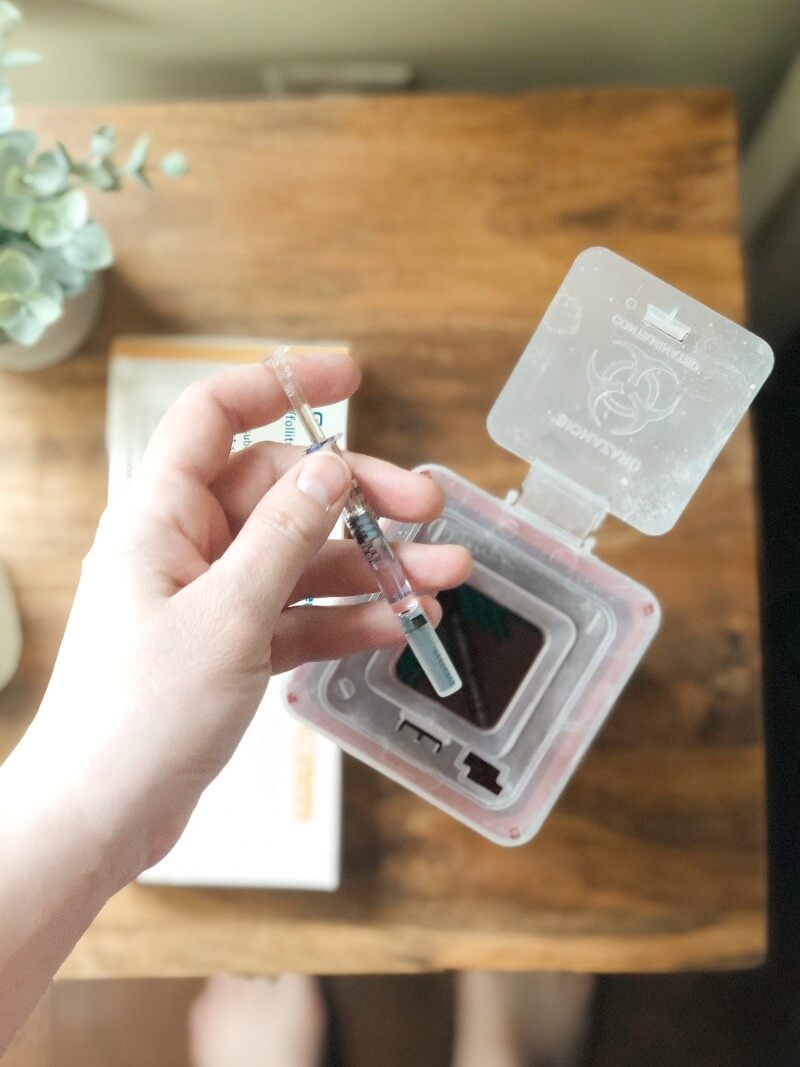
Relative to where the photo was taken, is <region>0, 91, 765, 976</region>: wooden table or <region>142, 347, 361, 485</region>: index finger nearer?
<region>142, 347, 361, 485</region>: index finger

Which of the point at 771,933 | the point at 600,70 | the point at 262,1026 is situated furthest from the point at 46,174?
the point at 771,933

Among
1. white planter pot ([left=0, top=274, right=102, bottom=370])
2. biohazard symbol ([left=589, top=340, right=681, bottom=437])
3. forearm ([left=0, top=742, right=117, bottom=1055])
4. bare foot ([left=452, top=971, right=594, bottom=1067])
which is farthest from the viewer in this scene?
bare foot ([left=452, top=971, right=594, bottom=1067])

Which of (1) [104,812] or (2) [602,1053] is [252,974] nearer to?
(1) [104,812]

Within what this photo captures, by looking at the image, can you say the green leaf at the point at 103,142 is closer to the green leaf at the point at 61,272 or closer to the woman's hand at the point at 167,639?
the green leaf at the point at 61,272

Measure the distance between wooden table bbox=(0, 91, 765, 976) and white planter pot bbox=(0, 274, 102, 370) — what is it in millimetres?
13

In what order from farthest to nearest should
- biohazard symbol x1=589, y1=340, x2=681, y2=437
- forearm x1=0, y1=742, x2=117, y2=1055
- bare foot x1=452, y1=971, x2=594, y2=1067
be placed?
bare foot x1=452, y1=971, x2=594, y2=1067
biohazard symbol x1=589, y1=340, x2=681, y2=437
forearm x1=0, y1=742, x2=117, y2=1055

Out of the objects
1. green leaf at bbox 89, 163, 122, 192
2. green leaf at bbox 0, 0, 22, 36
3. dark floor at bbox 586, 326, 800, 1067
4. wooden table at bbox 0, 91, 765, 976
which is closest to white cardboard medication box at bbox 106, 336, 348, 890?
wooden table at bbox 0, 91, 765, 976

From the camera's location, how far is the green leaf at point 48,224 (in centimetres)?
56

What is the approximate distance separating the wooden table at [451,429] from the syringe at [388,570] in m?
0.14

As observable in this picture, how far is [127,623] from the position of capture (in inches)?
17.2

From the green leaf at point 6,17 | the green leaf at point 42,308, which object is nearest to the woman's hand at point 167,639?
the green leaf at point 42,308

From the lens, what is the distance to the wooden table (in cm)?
61

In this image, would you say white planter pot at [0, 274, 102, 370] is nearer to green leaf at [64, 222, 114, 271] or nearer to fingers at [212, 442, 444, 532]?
green leaf at [64, 222, 114, 271]

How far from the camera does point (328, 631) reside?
54 centimetres
